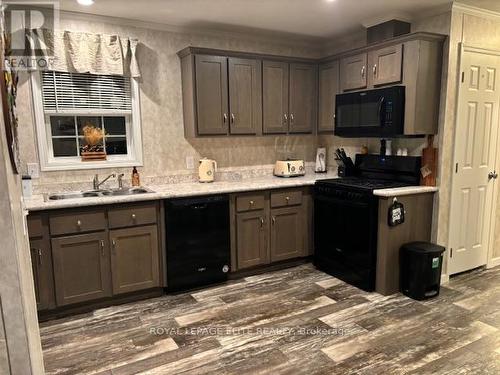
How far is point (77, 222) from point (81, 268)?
1.26ft

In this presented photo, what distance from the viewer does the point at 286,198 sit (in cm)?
382

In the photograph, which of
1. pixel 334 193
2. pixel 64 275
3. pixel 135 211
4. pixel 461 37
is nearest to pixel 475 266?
pixel 334 193

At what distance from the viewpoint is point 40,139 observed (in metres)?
3.26

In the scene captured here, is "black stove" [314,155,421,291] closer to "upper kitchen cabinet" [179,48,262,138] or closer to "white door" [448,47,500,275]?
"white door" [448,47,500,275]

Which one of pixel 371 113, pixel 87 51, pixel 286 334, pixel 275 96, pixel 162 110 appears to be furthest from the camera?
pixel 275 96

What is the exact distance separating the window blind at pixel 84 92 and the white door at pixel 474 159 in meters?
3.20

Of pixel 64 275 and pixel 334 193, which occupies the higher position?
pixel 334 193

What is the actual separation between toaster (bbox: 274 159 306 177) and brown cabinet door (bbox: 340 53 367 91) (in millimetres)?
980

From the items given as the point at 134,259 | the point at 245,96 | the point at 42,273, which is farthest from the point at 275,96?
the point at 42,273

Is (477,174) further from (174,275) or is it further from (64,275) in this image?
(64,275)

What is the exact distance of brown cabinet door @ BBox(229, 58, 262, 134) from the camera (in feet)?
12.4

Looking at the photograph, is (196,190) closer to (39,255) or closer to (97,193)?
(97,193)

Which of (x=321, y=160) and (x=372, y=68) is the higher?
(x=372, y=68)

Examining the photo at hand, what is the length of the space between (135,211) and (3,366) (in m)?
1.95
